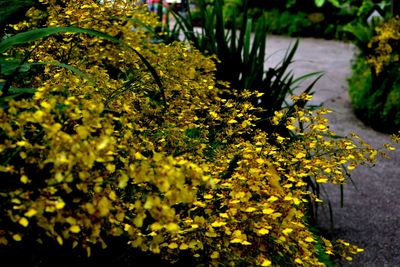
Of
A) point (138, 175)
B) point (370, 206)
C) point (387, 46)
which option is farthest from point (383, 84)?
point (138, 175)

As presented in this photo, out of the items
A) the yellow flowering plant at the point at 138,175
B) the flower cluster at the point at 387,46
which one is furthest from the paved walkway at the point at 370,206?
the yellow flowering plant at the point at 138,175

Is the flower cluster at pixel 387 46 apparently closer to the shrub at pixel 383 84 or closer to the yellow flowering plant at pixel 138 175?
the shrub at pixel 383 84

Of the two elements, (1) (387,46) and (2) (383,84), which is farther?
(2) (383,84)

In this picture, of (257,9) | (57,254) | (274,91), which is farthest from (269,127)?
(257,9)

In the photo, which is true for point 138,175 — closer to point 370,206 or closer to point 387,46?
point 370,206

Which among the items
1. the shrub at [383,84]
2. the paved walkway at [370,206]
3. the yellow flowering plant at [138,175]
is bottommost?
the paved walkway at [370,206]

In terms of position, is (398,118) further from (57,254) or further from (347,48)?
(347,48)

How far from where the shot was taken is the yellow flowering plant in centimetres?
150

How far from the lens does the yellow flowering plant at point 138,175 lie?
1.50 m

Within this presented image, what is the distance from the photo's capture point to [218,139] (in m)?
2.47

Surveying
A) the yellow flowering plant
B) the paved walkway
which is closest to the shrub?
the paved walkway

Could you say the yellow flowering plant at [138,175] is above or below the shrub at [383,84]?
above

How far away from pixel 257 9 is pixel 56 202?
1462 cm

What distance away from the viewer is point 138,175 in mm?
1517
